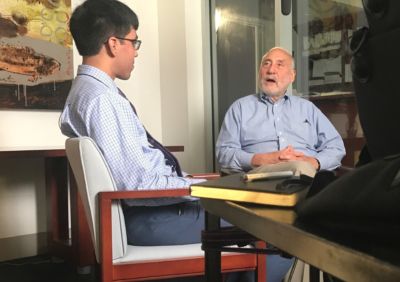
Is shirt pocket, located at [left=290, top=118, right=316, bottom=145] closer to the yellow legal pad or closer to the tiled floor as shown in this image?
the tiled floor

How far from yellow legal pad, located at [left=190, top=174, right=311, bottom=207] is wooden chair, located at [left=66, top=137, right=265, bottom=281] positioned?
77 cm

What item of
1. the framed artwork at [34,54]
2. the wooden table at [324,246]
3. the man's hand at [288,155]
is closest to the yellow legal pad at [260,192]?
the wooden table at [324,246]

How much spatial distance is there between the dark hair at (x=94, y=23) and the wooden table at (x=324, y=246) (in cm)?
130

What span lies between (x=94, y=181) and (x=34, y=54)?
202cm

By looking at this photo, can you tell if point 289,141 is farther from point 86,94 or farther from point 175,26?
point 175,26

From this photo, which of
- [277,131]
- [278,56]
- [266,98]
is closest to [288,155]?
[277,131]

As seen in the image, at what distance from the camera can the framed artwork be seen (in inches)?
117

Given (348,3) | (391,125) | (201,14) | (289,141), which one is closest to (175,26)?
(201,14)

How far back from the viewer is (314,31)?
2.88 meters

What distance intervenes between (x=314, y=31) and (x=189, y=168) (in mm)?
1439

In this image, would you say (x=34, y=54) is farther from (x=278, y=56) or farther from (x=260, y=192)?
(x=260, y=192)

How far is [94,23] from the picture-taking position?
168cm

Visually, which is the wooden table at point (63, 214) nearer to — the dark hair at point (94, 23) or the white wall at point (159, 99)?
the white wall at point (159, 99)

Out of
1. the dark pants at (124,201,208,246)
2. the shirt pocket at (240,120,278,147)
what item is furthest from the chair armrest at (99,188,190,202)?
the shirt pocket at (240,120,278,147)
